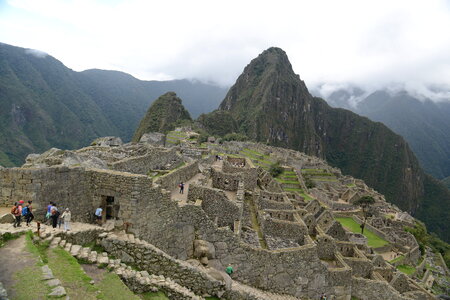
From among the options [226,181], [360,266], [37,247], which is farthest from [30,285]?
[360,266]

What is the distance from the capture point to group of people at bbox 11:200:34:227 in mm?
7531

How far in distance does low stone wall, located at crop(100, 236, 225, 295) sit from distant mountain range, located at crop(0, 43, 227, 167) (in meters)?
53.3

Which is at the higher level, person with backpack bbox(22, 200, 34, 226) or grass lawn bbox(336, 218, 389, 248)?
person with backpack bbox(22, 200, 34, 226)

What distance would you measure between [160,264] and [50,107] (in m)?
97.3

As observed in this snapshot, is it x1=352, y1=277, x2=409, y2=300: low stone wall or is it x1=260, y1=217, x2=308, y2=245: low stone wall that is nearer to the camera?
x1=260, y1=217, x2=308, y2=245: low stone wall

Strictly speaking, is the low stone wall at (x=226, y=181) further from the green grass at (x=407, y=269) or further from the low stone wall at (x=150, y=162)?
the green grass at (x=407, y=269)

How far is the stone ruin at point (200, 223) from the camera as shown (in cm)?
896

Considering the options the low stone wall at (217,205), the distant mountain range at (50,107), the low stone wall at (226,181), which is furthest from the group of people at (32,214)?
the distant mountain range at (50,107)

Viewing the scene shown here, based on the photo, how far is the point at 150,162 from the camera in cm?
1684

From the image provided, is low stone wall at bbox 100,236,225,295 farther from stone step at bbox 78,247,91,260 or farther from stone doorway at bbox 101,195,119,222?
stone doorway at bbox 101,195,119,222

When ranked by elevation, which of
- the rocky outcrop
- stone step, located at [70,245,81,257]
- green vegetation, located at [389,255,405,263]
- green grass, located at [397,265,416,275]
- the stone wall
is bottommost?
green grass, located at [397,265,416,275]

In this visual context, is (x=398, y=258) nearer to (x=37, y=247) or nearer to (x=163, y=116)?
(x=37, y=247)

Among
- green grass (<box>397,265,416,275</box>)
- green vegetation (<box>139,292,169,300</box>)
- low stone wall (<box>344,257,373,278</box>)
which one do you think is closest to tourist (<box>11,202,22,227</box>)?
green vegetation (<box>139,292,169,300</box>)

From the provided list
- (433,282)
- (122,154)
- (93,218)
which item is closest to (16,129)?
(122,154)
